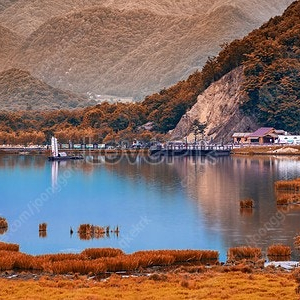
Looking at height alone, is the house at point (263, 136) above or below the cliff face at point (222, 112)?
below

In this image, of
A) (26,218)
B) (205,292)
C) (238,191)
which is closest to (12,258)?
(205,292)

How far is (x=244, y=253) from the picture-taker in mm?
45219

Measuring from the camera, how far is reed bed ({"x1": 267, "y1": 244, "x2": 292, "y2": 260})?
4504cm

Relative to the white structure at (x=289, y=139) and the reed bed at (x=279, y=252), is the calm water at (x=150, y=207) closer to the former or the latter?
the reed bed at (x=279, y=252)

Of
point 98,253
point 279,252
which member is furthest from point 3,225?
point 279,252

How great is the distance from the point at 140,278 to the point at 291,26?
16670 centimetres

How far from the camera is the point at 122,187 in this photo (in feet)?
307

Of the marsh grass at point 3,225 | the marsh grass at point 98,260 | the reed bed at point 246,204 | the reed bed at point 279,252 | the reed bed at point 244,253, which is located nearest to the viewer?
the marsh grass at point 98,260

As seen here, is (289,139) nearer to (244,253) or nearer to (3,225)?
(3,225)

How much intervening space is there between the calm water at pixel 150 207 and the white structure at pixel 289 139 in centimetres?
4485

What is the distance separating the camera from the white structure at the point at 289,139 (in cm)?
16982

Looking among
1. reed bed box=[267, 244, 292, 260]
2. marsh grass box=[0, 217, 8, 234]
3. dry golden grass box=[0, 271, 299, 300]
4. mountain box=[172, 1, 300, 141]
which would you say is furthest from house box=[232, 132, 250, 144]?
dry golden grass box=[0, 271, 299, 300]

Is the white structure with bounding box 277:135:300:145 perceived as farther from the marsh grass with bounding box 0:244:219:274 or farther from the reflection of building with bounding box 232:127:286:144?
the marsh grass with bounding box 0:244:219:274

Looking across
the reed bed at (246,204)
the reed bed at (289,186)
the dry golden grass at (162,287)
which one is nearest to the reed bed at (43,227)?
the reed bed at (246,204)
